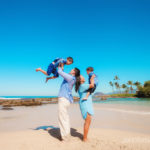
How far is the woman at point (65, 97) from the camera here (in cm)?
344

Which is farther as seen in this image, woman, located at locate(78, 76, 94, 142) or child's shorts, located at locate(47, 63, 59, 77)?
child's shorts, located at locate(47, 63, 59, 77)

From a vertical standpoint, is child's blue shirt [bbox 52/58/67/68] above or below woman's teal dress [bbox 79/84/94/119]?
above

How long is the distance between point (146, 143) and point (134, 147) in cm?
55

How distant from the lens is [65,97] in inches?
137

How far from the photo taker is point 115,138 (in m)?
3.83

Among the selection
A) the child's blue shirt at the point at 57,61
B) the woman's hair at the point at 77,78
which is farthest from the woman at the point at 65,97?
the child's blue shirt at the point at 57,61

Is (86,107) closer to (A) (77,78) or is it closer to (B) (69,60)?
(A) (77,78)

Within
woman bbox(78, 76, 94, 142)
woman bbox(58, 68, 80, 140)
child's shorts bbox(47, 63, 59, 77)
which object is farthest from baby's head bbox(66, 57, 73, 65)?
woman bbox(78, 76, 94, 142)

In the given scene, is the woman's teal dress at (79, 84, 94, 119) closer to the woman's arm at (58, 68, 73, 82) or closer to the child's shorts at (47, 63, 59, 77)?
the woman's arm at (58, 68, 73, 82)

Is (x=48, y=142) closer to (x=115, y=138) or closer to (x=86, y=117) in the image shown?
(x=86, y=117)

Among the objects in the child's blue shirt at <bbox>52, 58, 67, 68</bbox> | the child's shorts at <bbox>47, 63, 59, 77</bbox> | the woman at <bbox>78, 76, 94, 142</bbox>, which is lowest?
the woman at <bbox>78, 76, 94, 142</bbox>

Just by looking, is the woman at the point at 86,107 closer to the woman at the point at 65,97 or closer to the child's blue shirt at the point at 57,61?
the woman at the point at 65,97

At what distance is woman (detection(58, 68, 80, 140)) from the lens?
3438mm

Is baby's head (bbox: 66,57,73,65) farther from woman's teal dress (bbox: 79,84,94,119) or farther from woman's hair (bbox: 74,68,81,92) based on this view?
woman's teal dress (bbox: 79,84,94,119)
